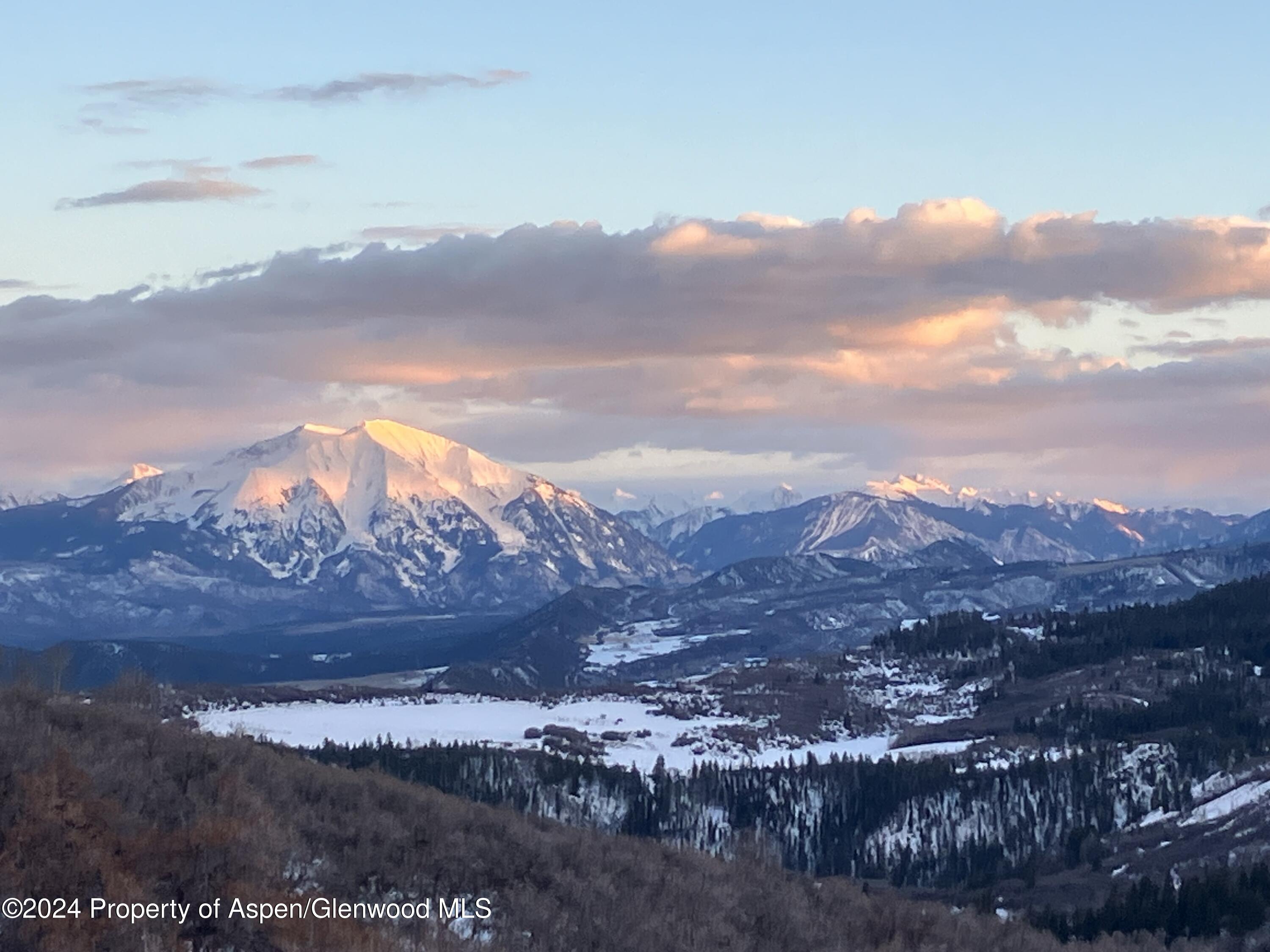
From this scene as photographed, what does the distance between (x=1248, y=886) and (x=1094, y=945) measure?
97.3ft

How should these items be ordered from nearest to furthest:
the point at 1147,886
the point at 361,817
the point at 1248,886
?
the point at 361,817
the point at 1248,886
the point at 1147,886

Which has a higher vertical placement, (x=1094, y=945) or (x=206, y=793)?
(x=206, y=793)

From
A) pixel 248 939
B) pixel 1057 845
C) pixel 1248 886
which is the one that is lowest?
pixel 1057 845

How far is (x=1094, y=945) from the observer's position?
9381 centimetres

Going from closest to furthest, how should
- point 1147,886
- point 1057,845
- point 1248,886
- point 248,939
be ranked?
point 248,939, point 1248,886, point 1147,886, point 1057,845

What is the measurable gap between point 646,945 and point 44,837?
73.5 ft

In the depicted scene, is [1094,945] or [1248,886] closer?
[1094,945]

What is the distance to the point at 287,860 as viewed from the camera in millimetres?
66562

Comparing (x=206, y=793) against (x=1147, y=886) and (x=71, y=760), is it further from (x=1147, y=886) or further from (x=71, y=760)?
(x=1147, y=886)

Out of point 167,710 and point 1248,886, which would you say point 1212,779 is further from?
point 167,710

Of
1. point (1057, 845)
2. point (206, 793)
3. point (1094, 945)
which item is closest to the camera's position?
point (206, 793)

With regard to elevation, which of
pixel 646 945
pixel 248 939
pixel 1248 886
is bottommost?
pixel 1248 886

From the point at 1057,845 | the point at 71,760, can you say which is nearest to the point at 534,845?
the point at 71,760

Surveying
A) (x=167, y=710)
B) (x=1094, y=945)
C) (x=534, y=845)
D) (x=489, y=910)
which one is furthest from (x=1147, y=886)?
(x=167, y=710)
